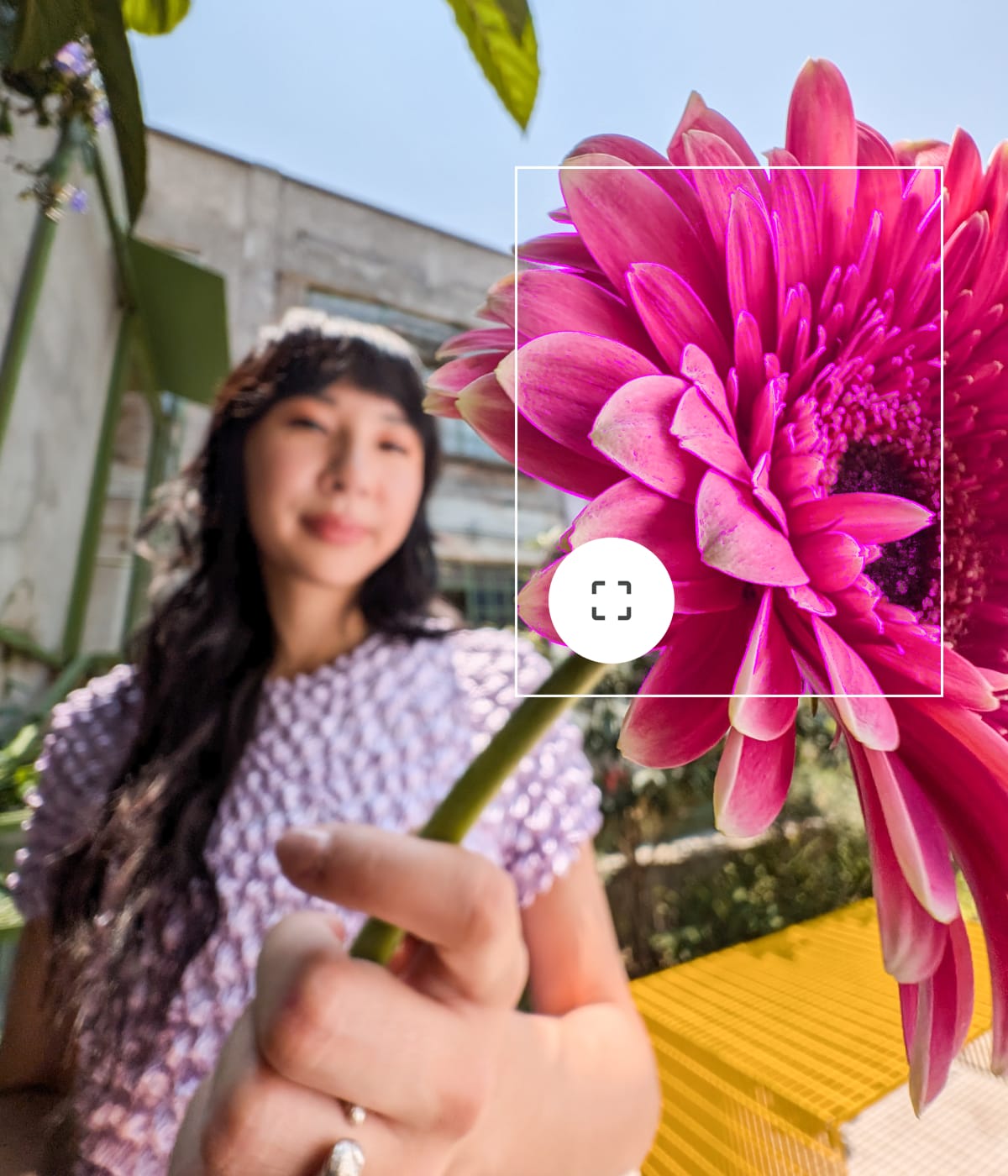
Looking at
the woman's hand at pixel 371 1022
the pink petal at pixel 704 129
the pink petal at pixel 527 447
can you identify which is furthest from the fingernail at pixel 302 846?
the pink petal at pixel 704 129

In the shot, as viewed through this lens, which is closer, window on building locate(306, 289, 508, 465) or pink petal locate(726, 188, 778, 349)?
pink petal locate(726, 188, 778, 349)

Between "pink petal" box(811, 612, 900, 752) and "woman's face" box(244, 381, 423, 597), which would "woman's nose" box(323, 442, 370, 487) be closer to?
"woman's face" box(244, 381, 423, 597)

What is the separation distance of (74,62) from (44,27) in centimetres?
8

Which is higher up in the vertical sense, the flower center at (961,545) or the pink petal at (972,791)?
the flower center at (961,545)

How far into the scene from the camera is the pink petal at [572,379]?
17cm

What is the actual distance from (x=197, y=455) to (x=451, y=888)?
314 millimetres

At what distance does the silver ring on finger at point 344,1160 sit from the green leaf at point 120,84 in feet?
0.98

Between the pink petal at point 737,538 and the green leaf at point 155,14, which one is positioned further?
the green leaf at point 155,14

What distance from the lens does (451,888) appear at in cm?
16

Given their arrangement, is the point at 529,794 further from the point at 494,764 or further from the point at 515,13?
the point at 515,13

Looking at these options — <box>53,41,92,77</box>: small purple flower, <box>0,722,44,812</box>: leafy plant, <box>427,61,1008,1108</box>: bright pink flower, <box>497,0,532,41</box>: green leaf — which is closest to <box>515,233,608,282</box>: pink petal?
<box>427,61,1008,1108</box>: bright pink flower

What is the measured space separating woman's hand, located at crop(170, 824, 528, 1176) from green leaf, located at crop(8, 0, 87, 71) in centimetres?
26

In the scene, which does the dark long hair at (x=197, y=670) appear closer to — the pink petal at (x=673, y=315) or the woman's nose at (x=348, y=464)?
the woman's nose at (x=348, y=464)

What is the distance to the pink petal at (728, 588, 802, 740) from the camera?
0.15m
